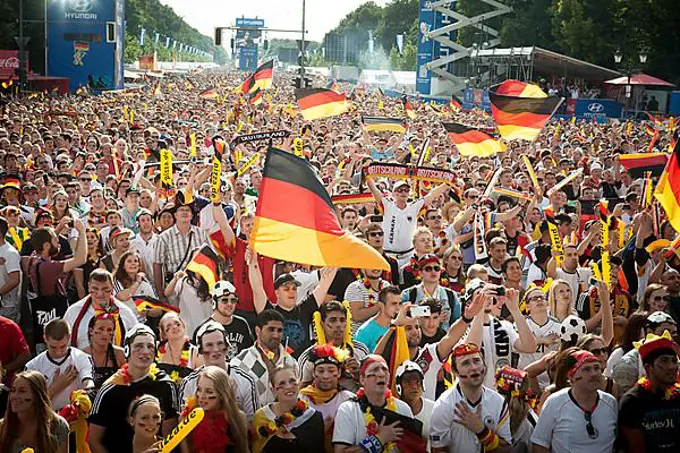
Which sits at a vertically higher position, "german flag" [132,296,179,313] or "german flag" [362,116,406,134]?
"german flag" [362,116,406,134]

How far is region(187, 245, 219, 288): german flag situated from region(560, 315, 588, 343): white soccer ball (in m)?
2.89

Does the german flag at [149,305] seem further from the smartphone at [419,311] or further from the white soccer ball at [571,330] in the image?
the white soccer ball at [571,330]

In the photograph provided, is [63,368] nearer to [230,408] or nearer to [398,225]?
[230,408]

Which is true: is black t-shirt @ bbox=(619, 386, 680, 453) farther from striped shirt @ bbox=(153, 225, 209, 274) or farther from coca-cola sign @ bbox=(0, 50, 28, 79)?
coca-cola sign @ bbox=(0, 50, 28, 79)

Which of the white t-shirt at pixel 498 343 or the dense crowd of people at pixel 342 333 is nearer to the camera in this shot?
the dense crowd of people at pixel 342 333

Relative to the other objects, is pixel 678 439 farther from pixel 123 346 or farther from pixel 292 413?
pixel 123 346

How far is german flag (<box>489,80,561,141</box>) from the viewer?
16.4m

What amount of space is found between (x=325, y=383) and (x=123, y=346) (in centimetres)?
178

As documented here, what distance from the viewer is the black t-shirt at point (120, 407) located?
568 cm

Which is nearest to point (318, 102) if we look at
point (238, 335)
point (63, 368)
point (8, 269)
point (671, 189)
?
point (8, 269)

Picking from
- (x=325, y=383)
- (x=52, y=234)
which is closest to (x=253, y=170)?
(x=52, y=234)

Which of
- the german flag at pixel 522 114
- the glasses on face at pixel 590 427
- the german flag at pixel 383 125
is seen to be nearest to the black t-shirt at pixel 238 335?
the glasses on face at pixel 590 427

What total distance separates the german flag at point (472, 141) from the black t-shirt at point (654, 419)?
1192 centimetres

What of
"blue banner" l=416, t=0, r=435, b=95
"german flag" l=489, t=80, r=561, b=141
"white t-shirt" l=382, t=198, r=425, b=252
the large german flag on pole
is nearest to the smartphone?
"white t-shirt" l=382, t=198, r=425, b=252
